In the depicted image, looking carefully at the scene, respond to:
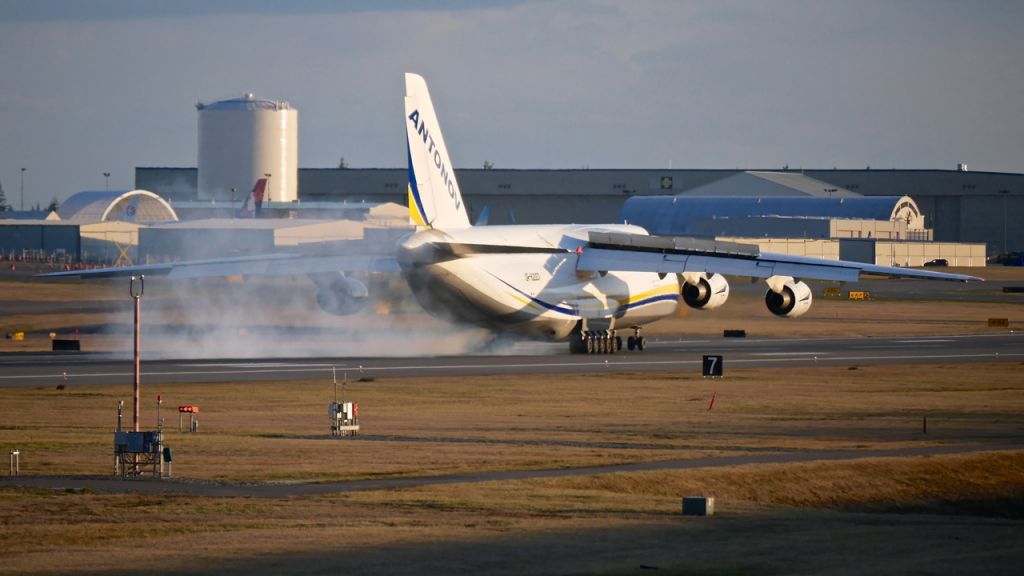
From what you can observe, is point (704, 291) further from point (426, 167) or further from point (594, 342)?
point (426, 167)

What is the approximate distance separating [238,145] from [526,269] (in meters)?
97.3

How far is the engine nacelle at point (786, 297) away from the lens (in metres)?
59.9

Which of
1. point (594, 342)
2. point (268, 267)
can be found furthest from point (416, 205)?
point (594, 342)

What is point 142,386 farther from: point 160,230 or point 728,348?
point 160,230

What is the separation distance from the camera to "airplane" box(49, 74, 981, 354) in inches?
2096

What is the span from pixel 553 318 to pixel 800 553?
37810 mm

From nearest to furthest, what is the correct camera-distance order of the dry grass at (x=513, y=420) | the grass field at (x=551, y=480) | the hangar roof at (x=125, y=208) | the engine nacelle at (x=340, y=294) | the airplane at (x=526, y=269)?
the grass field at (x=551, y=480) → the dry grass at (x=513, y=420) → the airplane at (x=526, y=269) → the engine nacelle at (x=340, y=294) → the hangar roof at (x=125, y=208)

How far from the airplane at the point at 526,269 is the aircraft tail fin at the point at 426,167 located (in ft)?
0.15

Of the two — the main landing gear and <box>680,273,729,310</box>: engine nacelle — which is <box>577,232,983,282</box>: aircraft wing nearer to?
the main landing gear

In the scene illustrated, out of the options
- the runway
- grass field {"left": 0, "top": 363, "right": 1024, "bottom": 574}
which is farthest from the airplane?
grass field {"left": 0, "top": 363, "right": 1024, "bottom": 574}

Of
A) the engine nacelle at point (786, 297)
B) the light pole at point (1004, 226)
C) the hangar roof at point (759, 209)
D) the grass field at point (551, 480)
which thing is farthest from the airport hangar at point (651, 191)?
the grass field at point (551, 480)

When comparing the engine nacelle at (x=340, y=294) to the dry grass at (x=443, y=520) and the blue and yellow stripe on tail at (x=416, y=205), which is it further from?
the dry grass at (x=443, y=520)

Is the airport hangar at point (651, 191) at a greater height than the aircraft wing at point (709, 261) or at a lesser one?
greater

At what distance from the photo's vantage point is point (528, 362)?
185ft
